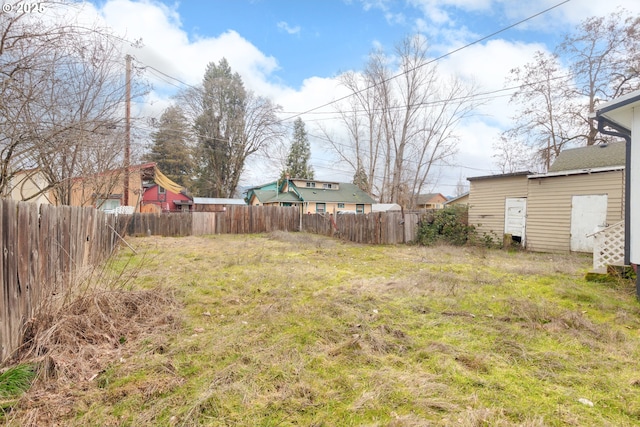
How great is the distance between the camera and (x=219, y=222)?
16.5 m

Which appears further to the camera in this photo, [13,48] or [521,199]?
[521,199]

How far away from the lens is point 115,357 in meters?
2.76

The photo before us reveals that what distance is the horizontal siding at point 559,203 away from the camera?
8898 millimetres

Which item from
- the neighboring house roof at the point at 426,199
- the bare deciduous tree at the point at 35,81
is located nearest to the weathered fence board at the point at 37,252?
the bare deciduous tree at the point at 35,81

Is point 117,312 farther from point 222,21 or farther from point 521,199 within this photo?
point 521,199

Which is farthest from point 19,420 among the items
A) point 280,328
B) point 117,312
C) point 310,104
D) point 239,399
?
point 310,104

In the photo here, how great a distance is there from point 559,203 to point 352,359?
10.5 metres

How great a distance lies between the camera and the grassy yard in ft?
6.73

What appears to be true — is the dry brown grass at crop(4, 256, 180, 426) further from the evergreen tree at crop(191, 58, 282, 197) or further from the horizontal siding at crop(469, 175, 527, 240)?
the evergreen tree at crop(191, 58, 282, 197)

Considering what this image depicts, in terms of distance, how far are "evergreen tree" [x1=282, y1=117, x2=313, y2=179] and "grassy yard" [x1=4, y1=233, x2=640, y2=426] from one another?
36.7m

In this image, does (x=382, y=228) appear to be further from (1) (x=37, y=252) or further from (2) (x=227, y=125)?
(2) (x=227, y=125)

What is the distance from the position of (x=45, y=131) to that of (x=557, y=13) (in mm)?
11929

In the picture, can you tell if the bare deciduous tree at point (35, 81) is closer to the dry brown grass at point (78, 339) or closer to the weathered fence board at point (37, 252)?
the weathered fence board at point (37, 252)

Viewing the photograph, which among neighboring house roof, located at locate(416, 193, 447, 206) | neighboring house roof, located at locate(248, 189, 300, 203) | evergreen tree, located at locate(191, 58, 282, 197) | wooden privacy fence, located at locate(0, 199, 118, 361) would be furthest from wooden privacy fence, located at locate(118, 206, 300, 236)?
neighboring house roof, located at locate(416, 193, 447, 206)
